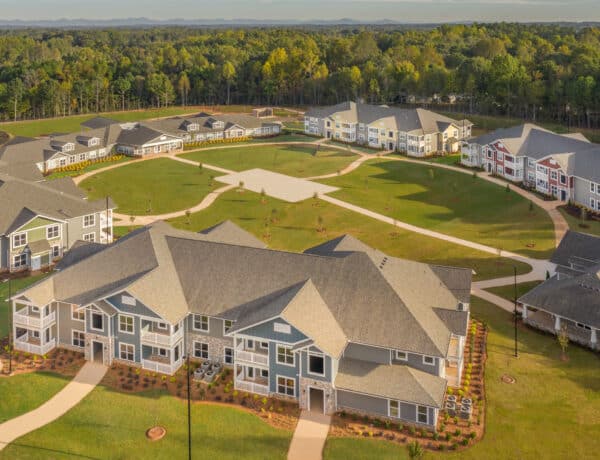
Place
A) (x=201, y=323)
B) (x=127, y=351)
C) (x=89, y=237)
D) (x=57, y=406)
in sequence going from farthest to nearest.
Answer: (x=89, y=237) < (x=201, y=323) < (x=127, y=351) < (x=57, y=406)

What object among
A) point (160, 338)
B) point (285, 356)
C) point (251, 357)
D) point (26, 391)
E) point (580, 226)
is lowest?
point (26, 391)

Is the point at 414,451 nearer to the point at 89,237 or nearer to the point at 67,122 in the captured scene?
the point at 89,237

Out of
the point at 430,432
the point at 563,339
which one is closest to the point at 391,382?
the point at 430,432

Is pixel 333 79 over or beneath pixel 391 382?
over

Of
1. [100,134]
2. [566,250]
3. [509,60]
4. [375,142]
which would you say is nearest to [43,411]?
[566,250]

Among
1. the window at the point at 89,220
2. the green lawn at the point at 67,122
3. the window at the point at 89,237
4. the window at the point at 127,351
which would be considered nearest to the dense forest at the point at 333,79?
the green lawn at the point at 67,122

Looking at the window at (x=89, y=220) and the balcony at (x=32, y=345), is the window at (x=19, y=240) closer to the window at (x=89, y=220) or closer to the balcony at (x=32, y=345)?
the window at (x=89, y=220)

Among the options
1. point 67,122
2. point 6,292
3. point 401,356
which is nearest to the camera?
point 401,356

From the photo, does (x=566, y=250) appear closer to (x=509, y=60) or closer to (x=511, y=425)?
(x=511, y=425)
